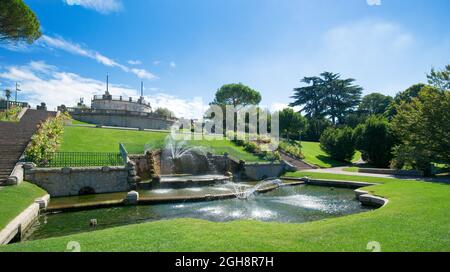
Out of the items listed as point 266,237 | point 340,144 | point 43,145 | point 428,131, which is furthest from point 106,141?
point 340,144

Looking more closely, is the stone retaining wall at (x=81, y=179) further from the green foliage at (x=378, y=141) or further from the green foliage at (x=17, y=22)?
the green foliage at (x=378, y=141)

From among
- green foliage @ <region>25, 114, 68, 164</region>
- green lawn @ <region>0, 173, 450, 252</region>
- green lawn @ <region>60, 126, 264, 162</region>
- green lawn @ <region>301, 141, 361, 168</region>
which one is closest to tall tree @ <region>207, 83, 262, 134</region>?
green lawn @ <region>301, 141, 361, 168</region>

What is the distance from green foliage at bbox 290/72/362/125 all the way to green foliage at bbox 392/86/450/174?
40376 mm

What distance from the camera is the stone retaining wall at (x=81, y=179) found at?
51.1 feet

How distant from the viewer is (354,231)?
6.70 metres

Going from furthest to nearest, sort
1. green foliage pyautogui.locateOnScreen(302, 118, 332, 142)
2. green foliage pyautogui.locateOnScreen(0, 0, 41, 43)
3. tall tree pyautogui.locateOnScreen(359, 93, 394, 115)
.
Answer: tall tree pyautogui.locateOnScreen(359, 93, 394, 115) → green foliage pyautogui.locateOnScreen(302, 118, 332, 142) → green foliage pyautogui.locateOnScreen(0, 0, 41, 43)

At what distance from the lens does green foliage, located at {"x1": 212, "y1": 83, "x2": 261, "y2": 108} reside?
218 ft

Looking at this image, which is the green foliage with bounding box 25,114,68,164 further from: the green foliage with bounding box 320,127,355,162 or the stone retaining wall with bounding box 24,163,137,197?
the green foliage with bounding box 320,127,355,162

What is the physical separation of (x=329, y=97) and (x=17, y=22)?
5958cm

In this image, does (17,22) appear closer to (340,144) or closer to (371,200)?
(371,200)

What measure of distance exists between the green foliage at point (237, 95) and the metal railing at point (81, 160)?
47713 mm

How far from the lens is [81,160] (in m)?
18.6
